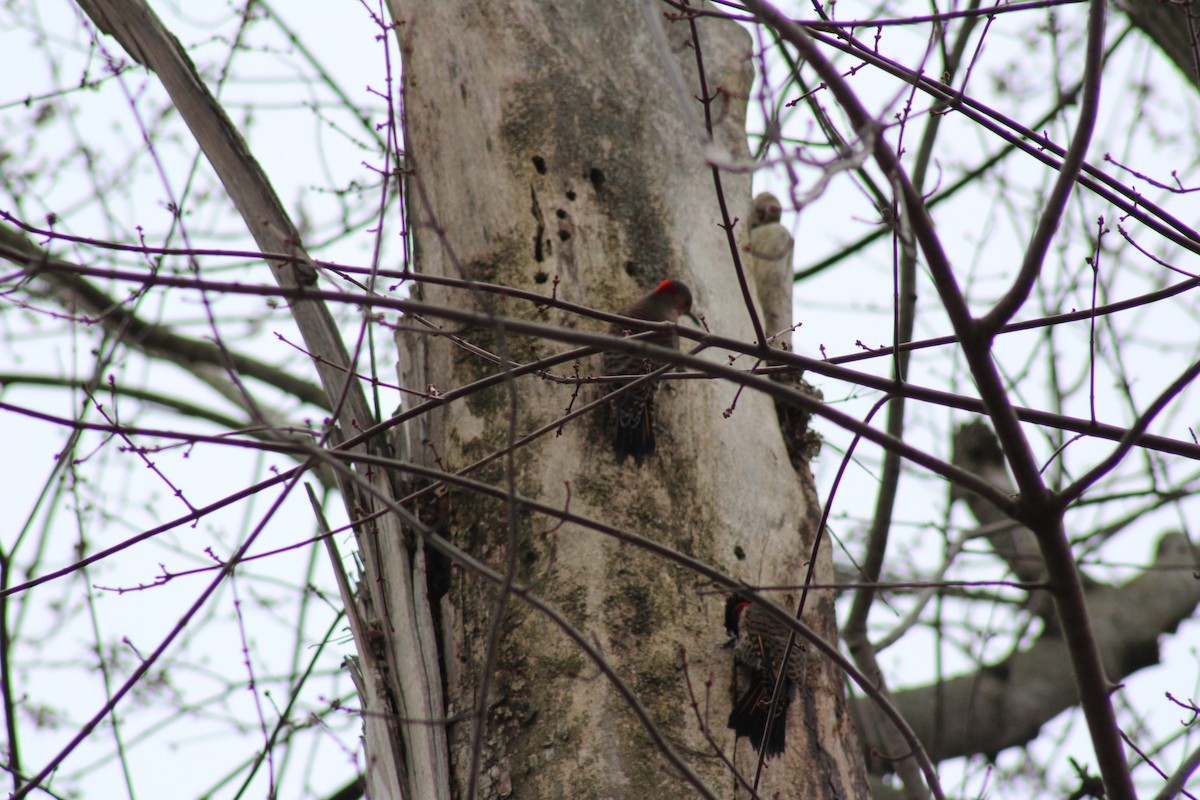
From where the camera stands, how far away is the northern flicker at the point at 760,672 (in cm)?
285

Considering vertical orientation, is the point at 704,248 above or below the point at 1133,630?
above

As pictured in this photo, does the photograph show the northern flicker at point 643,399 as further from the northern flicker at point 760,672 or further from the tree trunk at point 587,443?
the northern flicker at point 760,672

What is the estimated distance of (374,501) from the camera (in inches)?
122

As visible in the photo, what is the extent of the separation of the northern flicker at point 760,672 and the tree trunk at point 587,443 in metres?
0.05

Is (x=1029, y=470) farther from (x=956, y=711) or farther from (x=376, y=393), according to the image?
(x=956, y=711)

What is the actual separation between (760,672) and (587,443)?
781 millimetres

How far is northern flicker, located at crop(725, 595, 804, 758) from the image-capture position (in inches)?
112

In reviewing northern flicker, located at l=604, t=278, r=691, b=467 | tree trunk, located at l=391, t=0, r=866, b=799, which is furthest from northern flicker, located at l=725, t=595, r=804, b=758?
northern flicker, located at l=604, t=278, r=691, b=467

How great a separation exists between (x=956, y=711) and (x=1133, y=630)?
138 centimetres

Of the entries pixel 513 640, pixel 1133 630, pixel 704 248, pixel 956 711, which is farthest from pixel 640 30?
pixel 1133 630

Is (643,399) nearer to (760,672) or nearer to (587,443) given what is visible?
(587,443)

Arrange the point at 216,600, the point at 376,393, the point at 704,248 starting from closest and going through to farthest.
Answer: the point at 376,393
the point at 704,248
the point at 216,600

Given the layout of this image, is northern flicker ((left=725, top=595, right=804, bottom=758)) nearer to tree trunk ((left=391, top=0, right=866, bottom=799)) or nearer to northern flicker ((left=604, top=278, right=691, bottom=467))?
tree trunk ((left=391, top=0, right=866, bottom=799))

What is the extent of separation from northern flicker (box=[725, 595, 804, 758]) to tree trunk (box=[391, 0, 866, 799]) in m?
0.05
